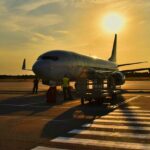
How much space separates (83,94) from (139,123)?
947 centimetres

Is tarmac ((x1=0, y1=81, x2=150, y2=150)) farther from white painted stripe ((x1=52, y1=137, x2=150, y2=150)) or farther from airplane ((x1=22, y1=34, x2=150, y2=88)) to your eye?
airplane ((x1=22, y1=34, x2=150, y2=88))

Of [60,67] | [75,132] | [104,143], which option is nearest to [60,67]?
[60,67]

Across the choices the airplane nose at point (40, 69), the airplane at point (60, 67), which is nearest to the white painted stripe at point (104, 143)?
the airplane at point (60, 67)

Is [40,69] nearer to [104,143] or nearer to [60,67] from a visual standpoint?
[60,67]

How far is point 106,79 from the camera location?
26094 mm

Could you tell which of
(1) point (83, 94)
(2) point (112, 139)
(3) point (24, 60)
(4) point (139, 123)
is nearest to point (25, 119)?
(4) point (139, 123)

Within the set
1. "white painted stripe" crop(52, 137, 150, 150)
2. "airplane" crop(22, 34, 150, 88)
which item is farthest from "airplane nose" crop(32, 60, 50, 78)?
"white painted stripe" crop(52, 137, 150, 150)

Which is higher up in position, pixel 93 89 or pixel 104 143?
pixel 93 89

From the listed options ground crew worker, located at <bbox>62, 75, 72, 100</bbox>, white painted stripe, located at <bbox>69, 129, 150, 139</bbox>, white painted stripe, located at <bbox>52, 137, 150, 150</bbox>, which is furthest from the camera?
ground crew worker, located at <bbox>62, 75, 72, 100</bbox>

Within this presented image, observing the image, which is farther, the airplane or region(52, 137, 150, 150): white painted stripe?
the airplane

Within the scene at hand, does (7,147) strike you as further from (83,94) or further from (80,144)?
(83,94)

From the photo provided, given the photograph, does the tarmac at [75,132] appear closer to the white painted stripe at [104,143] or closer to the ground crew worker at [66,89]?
the white painted stripe at [104,143]

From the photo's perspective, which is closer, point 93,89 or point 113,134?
point 113,134

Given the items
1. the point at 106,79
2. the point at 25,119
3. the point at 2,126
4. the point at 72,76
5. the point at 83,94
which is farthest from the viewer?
the point at 72,76
